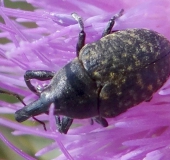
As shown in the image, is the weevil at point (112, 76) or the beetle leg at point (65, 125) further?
the beetle leg at point (65, 125)

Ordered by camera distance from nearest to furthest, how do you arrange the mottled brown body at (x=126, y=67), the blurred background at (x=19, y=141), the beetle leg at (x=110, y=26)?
the mottled brown body at (x=126, y=67), the beetle leg at (x=110, y=26), the blurred background at (x=19, y=141)

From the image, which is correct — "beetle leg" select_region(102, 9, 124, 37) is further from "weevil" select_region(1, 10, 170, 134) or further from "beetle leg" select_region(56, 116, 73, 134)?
"beetle leg" select_region(56, 116, 73, 134)

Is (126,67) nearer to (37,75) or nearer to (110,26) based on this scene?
(110,26)

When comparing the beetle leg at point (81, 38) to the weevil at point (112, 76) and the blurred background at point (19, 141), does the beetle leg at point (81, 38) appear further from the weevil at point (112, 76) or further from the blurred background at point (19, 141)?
the blurred background at point (19, 141)

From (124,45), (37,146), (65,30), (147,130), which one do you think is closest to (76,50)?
(65,30)

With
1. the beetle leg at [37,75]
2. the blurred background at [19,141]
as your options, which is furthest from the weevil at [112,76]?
the blurred background at [19,141]

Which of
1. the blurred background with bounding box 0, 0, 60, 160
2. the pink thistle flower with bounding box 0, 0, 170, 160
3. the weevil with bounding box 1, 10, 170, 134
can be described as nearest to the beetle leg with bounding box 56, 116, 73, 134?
the pink thistle flower with bounding box 0, 0, 170, 160

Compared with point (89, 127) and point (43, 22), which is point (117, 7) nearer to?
point (43, 22)
